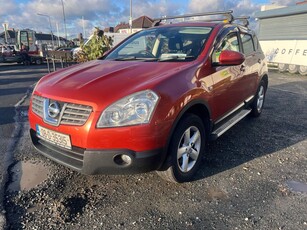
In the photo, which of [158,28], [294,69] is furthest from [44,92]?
[294,69]

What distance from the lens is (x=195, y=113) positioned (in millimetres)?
3117

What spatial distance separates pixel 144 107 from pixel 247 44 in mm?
3180

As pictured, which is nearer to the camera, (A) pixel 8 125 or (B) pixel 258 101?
(A) pixel 8 125

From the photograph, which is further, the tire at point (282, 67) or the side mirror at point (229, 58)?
the tire at point (282, 67)

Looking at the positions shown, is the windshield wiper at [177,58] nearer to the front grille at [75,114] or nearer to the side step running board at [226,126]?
the side step running board at [226,126]

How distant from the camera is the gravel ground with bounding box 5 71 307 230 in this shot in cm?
247

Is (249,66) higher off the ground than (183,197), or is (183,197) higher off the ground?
(249,66)

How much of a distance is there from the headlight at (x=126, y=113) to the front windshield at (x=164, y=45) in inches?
43.9

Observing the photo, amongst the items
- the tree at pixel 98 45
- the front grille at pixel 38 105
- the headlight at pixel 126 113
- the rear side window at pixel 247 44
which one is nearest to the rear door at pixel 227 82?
the rear side window at pixel 247 44

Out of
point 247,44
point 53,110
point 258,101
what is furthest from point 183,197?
point 258,101

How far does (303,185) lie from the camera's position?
311 centimetres

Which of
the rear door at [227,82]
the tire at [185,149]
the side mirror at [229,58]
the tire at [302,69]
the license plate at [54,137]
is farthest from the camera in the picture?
the tire at [302,69]

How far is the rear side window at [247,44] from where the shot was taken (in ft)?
15.0

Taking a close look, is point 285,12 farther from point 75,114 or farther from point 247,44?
point 75,114
